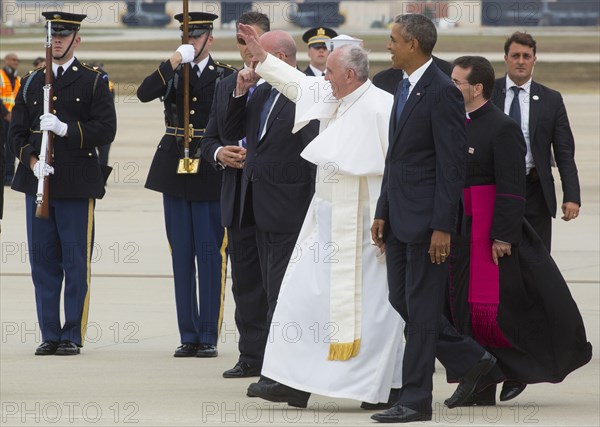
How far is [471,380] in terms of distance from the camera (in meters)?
7.57

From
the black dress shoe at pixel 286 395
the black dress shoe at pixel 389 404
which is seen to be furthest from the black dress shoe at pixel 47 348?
the black dress shoe at pixel 389 404

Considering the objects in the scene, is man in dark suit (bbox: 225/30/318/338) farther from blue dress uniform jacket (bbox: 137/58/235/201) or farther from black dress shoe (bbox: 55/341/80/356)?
black dress shoe (bbox: 55/341/80/356)

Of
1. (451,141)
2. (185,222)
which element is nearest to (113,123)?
(185,222)

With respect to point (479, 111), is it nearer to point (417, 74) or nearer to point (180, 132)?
point (417, 74)

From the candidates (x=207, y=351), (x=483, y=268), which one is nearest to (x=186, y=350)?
(x=207, y=351)

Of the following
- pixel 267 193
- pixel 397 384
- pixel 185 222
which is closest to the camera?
pixel 397 384

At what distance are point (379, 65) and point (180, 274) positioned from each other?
44.1 meters

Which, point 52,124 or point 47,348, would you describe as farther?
point 47,348

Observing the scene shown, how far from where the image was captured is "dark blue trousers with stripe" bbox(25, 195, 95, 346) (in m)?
9.52

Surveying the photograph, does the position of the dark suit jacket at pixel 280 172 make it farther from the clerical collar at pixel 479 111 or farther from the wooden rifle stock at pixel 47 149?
the wooden rifle stock at pixel 47 149

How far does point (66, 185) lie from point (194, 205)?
2.62ft

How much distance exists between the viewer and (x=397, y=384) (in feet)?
24.9

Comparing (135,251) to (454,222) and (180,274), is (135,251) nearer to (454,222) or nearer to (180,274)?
(180,274)

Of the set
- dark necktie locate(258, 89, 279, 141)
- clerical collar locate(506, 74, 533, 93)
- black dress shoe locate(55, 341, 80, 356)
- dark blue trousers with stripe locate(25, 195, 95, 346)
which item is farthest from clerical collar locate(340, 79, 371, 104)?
black dress shoe locate(55, 341, 80, 356)
